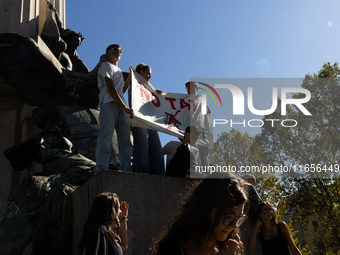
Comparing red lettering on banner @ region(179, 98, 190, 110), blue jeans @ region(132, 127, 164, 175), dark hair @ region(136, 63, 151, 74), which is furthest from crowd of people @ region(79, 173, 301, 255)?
red lettering on banner @ region(179, 98, 190, 110)

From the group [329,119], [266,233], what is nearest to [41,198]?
[266,233]

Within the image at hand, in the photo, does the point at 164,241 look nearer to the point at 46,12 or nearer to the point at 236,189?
the point at 236,189

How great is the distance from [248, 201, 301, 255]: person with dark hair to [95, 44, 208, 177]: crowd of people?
39.5 inches

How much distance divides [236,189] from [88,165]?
4.75m

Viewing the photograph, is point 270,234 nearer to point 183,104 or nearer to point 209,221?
point 209,221

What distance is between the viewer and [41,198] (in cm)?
582

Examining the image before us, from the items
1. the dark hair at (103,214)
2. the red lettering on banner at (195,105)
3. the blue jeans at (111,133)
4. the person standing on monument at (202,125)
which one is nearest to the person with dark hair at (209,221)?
the dark hair at (103,214)

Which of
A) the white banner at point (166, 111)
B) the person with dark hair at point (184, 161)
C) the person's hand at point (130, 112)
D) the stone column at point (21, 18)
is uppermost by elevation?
the stone column at point (21, 18)

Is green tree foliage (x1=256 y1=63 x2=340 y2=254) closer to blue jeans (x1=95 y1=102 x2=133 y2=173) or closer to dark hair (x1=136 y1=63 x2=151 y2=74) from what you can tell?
dark hair (x1=136 y1=63 x2=151 y2=74)

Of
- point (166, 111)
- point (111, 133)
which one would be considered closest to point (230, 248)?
point (111, 133)

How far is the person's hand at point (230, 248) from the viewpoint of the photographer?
7.03 feet

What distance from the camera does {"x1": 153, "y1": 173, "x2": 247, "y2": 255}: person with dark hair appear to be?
6.68ft

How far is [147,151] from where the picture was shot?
236 inches

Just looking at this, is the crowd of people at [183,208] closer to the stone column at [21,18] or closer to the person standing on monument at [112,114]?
the person standing on monument at [112,114]
